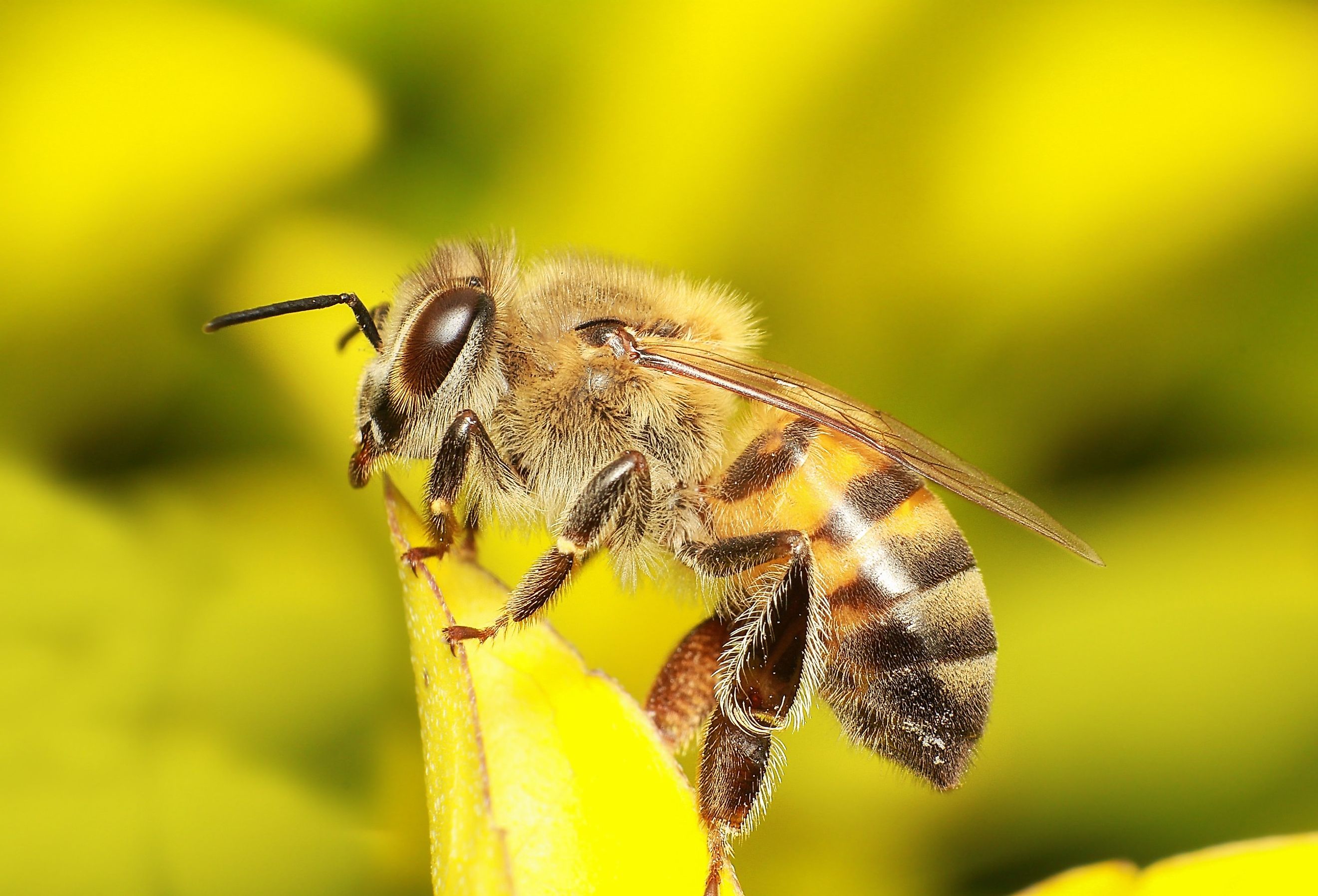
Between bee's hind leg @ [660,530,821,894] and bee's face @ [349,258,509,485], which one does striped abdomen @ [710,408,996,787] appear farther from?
bee's face @ [349,258,509,485]

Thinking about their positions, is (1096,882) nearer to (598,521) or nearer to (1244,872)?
(1244,872)

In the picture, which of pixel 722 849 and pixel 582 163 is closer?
pixel 722 849

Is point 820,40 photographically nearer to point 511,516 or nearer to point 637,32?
point 637,32

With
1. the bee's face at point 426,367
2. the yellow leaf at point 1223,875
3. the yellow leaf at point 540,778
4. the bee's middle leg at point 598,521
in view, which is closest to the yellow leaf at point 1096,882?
the yellow leaf at point 1223,875

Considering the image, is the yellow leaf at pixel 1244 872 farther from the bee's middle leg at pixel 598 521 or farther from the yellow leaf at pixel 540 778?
the bee's middle leg at pixel 598 521

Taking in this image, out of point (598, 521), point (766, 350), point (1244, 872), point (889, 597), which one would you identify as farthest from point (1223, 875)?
point (766, 350)

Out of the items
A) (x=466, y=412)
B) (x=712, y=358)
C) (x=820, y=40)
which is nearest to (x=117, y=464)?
(x=466, y=412)
